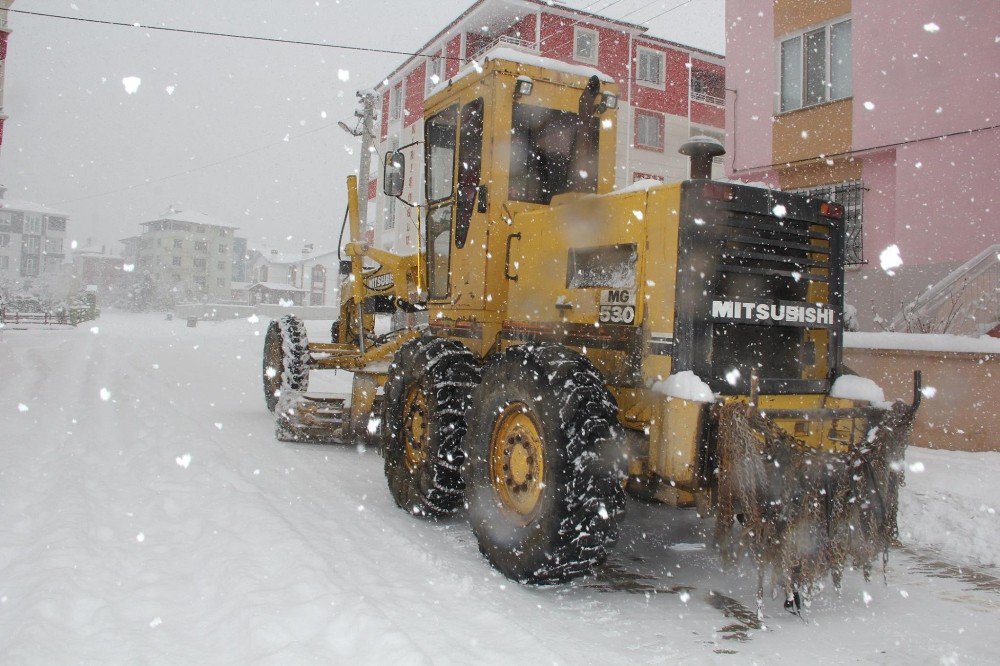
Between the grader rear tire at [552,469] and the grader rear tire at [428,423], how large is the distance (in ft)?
2.52

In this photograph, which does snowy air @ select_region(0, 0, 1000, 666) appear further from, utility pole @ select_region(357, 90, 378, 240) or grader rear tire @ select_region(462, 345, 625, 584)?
utility pole @ select_region(357, 90, 378, 240)

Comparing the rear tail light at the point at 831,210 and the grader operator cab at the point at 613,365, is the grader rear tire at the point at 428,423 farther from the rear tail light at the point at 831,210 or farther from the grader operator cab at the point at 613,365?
the rear tail light at the point at 831,210

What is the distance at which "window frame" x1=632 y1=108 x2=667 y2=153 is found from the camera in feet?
98.5

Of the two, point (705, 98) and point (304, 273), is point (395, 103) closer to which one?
point (705, 98)

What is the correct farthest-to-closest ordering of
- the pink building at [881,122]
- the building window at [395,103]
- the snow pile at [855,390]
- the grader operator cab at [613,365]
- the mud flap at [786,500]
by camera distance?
the building window at [395,103]
the pink building at [881,122]
the snow pile at [855,390]
the grader operator cab at [613,365]
the mud flap at [786,500]

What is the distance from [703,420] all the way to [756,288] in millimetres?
1126

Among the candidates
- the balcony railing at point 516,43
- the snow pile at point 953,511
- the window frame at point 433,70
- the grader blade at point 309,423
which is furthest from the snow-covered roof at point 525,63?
the window frame at point 433,70

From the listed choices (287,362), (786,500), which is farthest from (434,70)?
(786,500)

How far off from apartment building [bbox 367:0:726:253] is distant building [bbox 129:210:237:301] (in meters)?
57.6

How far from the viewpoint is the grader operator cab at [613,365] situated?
3746mm

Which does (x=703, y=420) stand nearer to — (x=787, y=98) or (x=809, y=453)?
(x=809, y=453)

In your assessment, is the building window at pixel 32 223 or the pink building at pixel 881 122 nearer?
the pink building at pixel 881 122

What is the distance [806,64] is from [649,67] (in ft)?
58.0

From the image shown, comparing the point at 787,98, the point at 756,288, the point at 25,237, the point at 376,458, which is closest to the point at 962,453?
the point at 756,288
